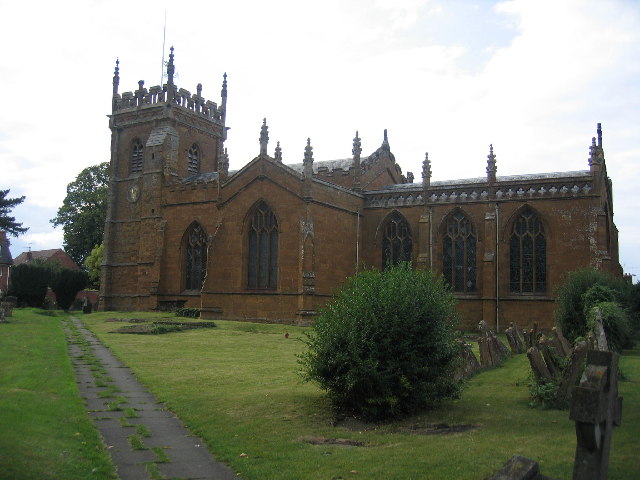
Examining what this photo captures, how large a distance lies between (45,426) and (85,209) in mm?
59194

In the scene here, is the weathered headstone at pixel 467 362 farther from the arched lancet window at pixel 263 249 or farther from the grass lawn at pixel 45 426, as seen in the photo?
the arched lancet window at pixel 263 249

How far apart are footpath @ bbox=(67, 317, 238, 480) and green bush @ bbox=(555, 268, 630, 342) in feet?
46.9

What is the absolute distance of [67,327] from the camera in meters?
32.6

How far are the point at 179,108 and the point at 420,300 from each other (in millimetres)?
39873

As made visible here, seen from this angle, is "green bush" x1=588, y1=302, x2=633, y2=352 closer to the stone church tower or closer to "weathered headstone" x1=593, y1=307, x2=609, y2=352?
"weathered headstone" x1=593, y1=307, x2=609, y2=352

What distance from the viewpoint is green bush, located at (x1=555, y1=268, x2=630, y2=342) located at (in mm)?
21047

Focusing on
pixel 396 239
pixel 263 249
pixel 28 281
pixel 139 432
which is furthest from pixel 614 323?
pixel 28 281

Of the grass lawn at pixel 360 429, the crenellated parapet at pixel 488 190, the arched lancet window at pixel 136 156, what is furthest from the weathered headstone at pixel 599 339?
the arched lancet window at pixel 136 156

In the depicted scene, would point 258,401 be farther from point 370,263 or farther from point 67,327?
point 370,263

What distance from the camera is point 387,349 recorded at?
11.8m

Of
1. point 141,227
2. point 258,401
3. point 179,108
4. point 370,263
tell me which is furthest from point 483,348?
point 179,108

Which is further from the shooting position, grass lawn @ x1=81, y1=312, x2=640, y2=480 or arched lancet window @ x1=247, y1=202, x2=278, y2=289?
arched lancet window @ x1=247, y1=202, x2=278, y2=289

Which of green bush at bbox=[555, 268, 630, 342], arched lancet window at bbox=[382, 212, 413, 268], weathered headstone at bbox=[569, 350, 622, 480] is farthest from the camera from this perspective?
arched lancet window at bbox=[382, 212, 413, 268]

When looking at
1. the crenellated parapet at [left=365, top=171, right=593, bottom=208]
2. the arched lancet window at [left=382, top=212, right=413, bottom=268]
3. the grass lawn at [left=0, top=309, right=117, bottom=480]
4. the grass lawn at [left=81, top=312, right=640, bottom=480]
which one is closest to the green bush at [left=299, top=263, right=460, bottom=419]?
the grass lawn at [left=81, top=312, right=640, bottom=480]
